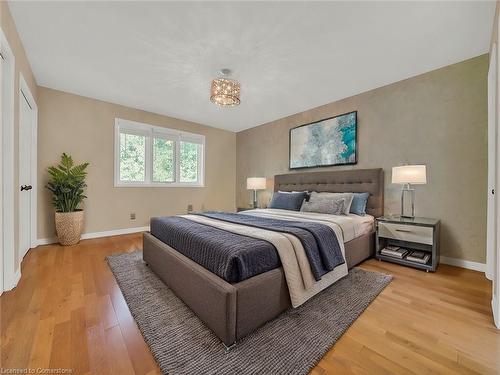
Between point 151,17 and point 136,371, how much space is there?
8.67ft

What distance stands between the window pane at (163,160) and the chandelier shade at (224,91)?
7.83ft

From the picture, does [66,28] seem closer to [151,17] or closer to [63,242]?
[151,17]

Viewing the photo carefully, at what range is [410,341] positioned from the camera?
136 cm

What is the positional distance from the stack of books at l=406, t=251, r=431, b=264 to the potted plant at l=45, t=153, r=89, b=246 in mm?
4692

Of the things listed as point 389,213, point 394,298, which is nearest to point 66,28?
point 394,298

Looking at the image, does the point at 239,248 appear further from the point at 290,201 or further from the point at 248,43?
the point at 290,201

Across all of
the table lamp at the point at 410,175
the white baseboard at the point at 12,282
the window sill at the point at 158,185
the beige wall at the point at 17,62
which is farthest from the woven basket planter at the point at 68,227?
the table lamp at the point at 410,175

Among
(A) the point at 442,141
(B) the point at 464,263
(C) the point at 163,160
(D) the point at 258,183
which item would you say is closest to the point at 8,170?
(C) the point at 163,160

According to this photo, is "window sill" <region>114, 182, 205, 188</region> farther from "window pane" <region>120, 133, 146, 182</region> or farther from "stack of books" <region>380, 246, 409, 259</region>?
"stack of books" <region>380, 246, 409, 259</region>

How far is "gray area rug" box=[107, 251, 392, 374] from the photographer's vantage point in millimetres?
1166

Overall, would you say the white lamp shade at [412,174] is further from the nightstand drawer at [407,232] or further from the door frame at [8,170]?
the door frame at [8,170]

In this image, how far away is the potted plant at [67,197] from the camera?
10.7ft

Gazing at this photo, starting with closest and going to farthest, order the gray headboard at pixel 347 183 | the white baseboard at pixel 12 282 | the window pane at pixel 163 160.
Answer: the white baseboard at pixel 12 282
the gray headboard at pixel 347 183
the window pane at pixel 163 160

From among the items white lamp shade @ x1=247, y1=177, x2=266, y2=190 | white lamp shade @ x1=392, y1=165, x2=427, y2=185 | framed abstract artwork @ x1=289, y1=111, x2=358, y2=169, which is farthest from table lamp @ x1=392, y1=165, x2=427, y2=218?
white lamp shade @ x1=247, y1=177, x2=266, y2=190
